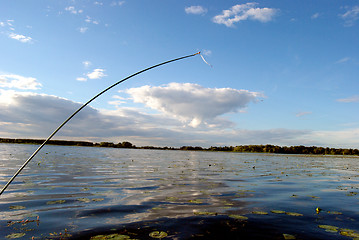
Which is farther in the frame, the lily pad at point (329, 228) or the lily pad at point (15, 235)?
the lily pad at point (329, 228)

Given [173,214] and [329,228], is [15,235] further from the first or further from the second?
[329,228]

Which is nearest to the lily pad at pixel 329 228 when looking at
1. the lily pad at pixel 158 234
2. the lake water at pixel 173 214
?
the lake water at pixel 173 214

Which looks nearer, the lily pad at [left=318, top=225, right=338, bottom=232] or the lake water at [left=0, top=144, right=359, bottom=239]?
the lake water at [left=0, top=144, right=359, bottom=239]

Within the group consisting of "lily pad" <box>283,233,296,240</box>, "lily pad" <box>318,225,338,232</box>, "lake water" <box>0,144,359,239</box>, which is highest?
"lily pad" <box>318,225,338,232</box>

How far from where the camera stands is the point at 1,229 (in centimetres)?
665

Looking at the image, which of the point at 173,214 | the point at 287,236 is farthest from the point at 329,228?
the point at 173,214

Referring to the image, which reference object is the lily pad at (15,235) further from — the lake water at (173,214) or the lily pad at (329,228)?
the lily pad at (329,228)

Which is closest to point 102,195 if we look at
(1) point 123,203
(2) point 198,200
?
→ (1) point 123,203

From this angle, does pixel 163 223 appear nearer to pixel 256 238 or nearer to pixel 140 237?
pixel 140 237

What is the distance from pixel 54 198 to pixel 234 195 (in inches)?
368

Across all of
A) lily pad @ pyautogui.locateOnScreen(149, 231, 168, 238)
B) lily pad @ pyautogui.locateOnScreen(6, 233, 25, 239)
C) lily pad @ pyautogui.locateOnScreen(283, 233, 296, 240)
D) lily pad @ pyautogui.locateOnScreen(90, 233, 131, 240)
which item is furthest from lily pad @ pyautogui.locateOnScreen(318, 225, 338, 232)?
lily pad @ pyautogui.locateOnScreen(6, 233, 25, 239)

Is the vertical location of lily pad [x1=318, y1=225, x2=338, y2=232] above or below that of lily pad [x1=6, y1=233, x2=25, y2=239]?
above

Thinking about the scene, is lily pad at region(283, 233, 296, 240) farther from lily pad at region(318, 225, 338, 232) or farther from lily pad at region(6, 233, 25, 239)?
lily pad at region(6, 233, 25, 239)

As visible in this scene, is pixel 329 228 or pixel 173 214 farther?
pixel 173 214
